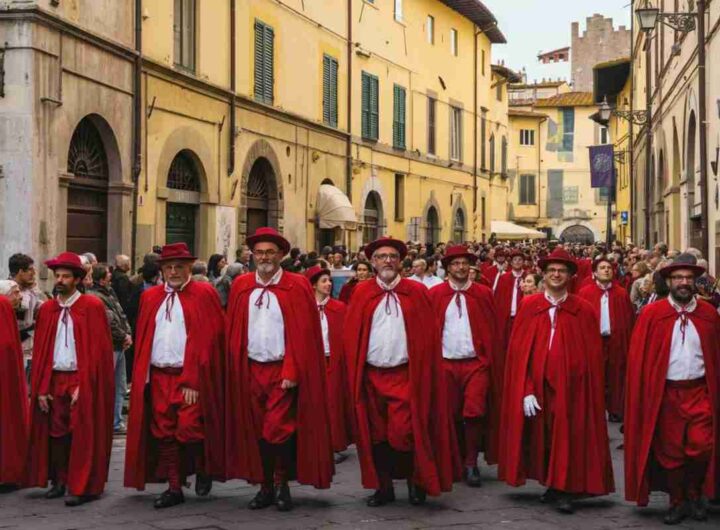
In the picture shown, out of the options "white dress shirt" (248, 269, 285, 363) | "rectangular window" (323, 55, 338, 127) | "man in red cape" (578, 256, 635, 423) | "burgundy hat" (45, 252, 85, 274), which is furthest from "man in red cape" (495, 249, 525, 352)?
"rectangular window" (323, 55, 338, 127)

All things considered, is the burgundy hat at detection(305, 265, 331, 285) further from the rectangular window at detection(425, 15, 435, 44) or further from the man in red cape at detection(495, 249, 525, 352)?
the rectangular window at detection(425, 15, 435, 44)

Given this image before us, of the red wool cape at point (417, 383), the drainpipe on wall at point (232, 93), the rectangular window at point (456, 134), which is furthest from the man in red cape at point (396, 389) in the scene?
the rectangular window at point (456, 134)

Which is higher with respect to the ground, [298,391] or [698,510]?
[298,391]

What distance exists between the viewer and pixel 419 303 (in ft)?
30.1

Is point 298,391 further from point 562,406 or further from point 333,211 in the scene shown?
point 333,211

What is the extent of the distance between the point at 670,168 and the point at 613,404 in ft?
52.0

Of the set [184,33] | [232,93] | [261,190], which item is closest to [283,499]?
[184,33]

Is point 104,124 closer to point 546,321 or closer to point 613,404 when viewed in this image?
point 613,404

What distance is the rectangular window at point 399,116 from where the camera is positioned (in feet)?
115

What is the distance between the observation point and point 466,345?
10.3 m

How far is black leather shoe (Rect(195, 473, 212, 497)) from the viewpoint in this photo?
30.3ft

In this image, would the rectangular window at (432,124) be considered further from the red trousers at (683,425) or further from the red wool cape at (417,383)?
the red trousers at (683,425)

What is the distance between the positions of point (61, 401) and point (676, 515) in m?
Result: 4.50

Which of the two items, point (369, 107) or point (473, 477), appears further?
point (369, 107)
